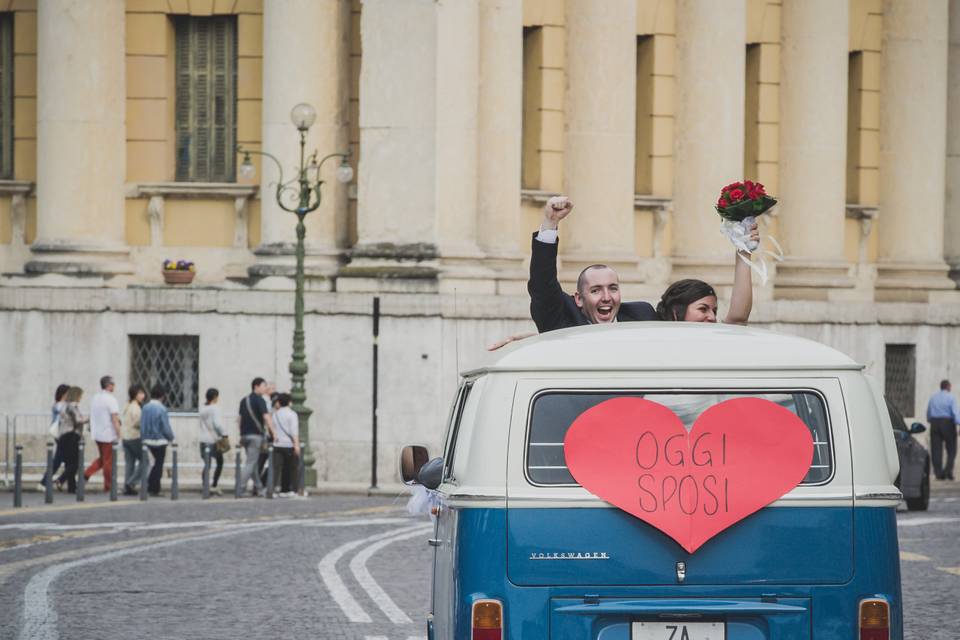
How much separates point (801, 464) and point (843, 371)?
0.39 m

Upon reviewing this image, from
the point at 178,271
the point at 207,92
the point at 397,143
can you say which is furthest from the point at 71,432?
the point at 207,92

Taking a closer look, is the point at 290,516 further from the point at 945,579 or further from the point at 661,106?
the point at 661,106

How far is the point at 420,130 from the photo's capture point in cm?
3534

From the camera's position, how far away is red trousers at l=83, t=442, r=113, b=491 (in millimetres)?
31594

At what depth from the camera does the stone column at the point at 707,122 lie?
39875 millimetres

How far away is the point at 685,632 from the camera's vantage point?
7891 millimetres

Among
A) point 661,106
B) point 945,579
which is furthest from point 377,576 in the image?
point 661,106

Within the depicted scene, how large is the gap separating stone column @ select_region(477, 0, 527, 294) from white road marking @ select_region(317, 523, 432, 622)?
1321 cm

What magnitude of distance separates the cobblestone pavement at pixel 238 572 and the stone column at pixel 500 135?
9.94 m

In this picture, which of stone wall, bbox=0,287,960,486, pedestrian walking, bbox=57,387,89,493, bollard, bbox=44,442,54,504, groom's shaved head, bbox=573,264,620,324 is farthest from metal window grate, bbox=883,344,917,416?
groom's shaved head, bbox=573,264,620,324

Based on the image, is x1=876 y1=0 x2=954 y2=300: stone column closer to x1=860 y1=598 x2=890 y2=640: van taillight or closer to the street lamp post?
the street lamp post

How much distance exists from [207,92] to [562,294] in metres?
28.6

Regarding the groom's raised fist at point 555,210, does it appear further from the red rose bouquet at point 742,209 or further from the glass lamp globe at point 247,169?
the glass lamp globe at point 247,169

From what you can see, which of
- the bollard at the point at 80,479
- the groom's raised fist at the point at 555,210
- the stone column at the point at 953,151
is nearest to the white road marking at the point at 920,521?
Answer: the bollard at the point at 80,479
